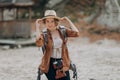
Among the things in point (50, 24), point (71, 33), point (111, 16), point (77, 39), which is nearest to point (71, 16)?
point (111, 16)

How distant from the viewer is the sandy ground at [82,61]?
1119 cm

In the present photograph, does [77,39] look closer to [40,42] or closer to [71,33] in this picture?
[71,33]

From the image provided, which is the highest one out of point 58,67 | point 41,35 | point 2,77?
point 41,35

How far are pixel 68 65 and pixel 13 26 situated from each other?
49.0ft

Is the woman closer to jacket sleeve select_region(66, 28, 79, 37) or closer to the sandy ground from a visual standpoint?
jacket sleeve select_region(66, 28, 79, 37)

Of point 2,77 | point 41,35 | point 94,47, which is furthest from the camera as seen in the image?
point 94,47

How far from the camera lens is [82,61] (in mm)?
14258

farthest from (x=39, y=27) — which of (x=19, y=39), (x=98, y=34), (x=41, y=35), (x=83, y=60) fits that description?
(x=98, y=34)

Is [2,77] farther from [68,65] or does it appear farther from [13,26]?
[13,26]

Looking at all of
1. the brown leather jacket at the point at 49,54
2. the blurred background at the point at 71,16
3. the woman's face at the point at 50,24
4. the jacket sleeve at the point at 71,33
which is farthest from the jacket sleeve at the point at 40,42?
the blurred background at the point at 71,16

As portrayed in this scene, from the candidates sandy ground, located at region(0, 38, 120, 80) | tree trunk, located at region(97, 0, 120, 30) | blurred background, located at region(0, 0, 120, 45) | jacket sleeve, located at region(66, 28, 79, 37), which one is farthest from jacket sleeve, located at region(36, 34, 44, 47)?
tree trunk, located at region(97, 0, 120, 30)

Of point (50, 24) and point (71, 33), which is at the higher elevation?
point (50, 24)

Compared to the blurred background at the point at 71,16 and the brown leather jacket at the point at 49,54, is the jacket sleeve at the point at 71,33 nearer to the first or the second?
the brown leather jacket at the point at 49,54

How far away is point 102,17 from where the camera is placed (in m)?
23.8
